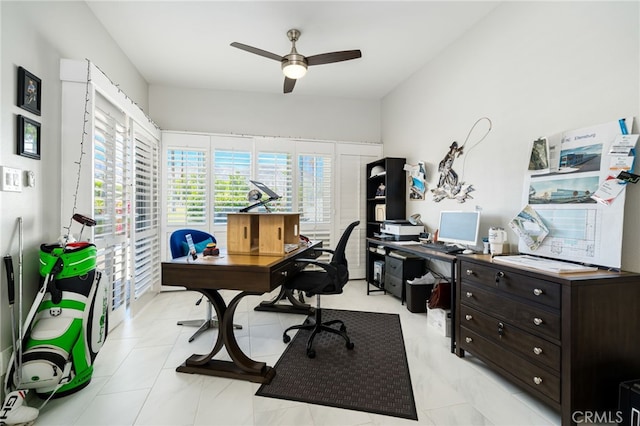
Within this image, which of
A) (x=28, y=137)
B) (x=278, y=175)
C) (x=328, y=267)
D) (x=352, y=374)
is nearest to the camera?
(x=28, y=137)

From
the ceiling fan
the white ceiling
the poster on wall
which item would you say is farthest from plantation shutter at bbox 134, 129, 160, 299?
the poster on wall

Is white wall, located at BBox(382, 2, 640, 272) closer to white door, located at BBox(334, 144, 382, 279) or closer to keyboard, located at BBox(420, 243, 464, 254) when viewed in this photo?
keyboard, located at BBox(420, 243, 464, 254)

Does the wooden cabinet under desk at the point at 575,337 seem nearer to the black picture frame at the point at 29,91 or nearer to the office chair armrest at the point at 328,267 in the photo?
the office chair armrest at the point at 328,267

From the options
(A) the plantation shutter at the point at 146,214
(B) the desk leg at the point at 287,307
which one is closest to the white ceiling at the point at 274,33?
(A) the plantation shutter at the point at 146,214

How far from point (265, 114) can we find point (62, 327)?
12.3ft

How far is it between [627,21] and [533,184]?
1.07 meters

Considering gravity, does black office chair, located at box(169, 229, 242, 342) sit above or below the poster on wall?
below

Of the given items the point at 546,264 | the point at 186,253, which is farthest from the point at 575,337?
the point at 186,253

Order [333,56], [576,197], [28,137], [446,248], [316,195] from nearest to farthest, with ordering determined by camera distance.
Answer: [28,137] → [576,197] → [333,56] → [446,248] → [316,195]

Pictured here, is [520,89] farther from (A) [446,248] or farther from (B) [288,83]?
(B) [288,83]

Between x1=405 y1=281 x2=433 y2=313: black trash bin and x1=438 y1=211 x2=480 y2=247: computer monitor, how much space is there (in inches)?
23.1

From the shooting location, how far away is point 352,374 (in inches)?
82.5

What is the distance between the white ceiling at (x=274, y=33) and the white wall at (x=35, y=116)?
56 cm

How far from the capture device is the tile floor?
64.8 inches
